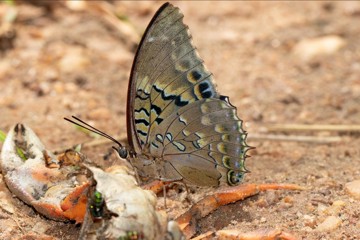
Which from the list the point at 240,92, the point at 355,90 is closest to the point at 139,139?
the point at 240,92

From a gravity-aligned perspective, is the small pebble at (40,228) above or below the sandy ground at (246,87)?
below

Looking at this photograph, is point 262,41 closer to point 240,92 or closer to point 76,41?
point 240,92

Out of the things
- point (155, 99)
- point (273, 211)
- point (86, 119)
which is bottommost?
point (86, 119)

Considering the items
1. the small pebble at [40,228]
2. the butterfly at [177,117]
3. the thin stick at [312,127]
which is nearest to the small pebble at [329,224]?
the butterfly at [177,117]

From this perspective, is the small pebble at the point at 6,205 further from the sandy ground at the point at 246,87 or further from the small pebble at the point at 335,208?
the small pebble at the point at 335,208

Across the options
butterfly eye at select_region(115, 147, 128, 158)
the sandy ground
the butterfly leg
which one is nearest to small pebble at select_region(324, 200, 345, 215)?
the sandy ground

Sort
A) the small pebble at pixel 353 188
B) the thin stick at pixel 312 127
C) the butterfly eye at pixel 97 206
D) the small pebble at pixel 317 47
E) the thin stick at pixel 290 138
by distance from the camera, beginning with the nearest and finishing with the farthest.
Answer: the butterfly eye at pixel 97 206 → the small pebble at pixel 353 188 → the thin stick at pixel 290 138 → the thin stick at pixel 312 127 → the small pebble at pixel 317 47

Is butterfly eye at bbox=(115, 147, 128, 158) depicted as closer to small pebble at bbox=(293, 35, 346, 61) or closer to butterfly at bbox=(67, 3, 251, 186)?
butterfly at bbox=(67, 3, 251, 186)
